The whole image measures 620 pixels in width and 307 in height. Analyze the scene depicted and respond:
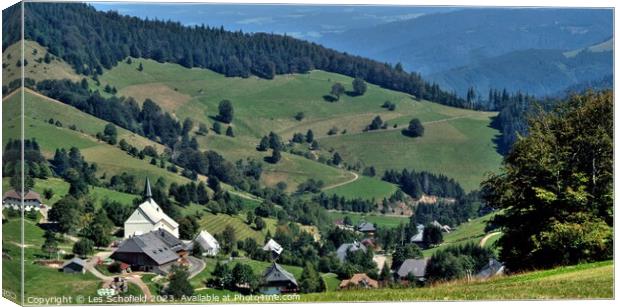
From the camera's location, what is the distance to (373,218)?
61.6 metres

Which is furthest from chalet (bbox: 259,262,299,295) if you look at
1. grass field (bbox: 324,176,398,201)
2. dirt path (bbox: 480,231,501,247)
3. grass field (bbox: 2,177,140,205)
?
grass field (bbox: 324,176,398,201)

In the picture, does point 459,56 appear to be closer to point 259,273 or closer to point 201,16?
point 201,16

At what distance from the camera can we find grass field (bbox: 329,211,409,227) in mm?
54869

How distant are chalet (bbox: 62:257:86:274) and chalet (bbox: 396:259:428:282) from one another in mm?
8738

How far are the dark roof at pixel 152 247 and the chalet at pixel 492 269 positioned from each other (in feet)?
25.9

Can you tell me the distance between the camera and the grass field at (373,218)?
2160 inches

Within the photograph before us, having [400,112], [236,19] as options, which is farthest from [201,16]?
[400,112]

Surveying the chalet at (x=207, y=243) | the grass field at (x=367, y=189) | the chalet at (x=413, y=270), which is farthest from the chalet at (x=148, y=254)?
the grass field at (x=367, y=189)

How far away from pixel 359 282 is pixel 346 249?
26.0 feet

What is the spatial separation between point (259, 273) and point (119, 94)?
64481 millimetres

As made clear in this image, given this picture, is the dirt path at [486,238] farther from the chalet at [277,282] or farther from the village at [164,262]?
the chalet at [277,282]

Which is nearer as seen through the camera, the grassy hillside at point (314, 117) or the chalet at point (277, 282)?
the chalet at point (277, 282)

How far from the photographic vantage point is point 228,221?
42781 mm

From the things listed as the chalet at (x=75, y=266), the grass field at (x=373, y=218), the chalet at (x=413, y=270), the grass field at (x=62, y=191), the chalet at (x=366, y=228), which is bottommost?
the chalet at (x=413, y=270)
